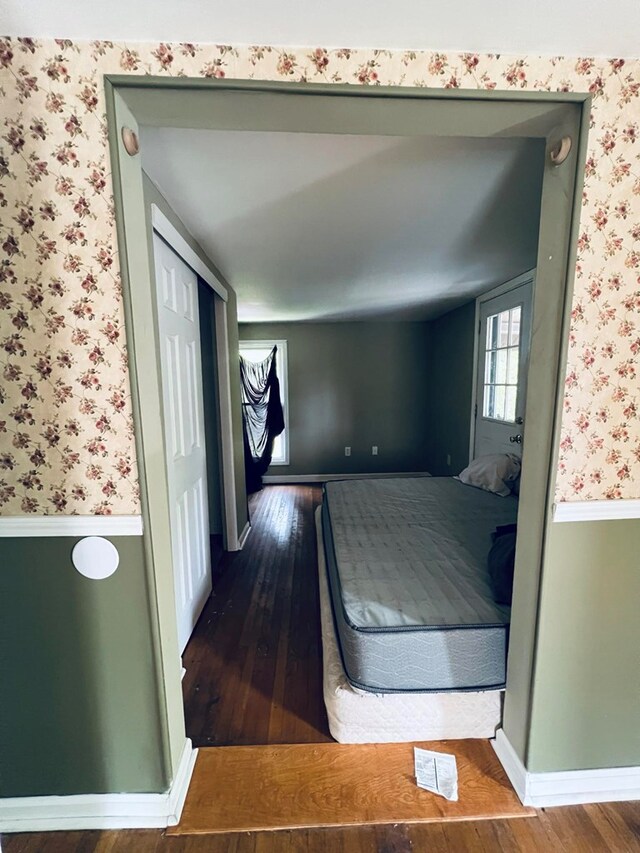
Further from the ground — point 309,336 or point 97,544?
point 309,336

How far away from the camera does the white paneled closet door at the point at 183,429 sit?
1.63 meters

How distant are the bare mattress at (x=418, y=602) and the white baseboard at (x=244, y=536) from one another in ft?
3.40

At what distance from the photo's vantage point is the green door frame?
923 mm

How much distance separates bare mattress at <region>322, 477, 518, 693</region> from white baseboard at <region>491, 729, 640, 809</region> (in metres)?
0.26

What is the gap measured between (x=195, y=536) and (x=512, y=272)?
290 cm

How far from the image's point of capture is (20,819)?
1.15 m

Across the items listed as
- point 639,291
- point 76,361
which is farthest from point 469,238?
point 76,361

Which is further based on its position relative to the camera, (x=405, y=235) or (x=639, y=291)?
(x=405, y=235)

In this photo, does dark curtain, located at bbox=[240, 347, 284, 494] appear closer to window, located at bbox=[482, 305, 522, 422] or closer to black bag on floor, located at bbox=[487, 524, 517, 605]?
window, located at bbox=[482, 305, 522, 422]

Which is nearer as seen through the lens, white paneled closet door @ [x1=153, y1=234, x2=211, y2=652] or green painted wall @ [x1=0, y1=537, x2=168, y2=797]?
green painted wall @ [x1=0, y1=537, x2=168, y2=797]

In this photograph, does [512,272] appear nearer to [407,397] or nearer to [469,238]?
[469,238]

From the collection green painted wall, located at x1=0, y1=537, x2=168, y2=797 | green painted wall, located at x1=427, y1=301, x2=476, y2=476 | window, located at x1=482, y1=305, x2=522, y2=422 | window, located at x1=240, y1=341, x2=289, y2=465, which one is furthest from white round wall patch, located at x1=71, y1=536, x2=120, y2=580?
window, located at x1=240, y1=341, x2=289, y2=465

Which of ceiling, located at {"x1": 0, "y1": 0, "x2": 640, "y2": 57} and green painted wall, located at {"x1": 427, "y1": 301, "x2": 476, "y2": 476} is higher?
ceiling, located at {"x1": 0, "y1": 0, "x2": 640, "y2": 57}

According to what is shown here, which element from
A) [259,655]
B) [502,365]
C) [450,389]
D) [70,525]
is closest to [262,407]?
[450,389]
